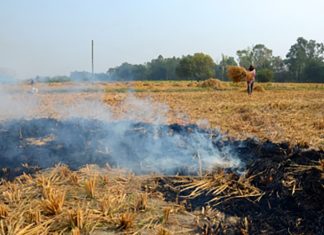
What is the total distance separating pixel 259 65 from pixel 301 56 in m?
7.78

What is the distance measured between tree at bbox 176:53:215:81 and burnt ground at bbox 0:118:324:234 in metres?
55.8

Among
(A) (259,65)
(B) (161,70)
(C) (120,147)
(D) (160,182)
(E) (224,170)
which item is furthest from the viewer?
(B) (161,70)

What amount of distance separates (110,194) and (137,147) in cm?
236

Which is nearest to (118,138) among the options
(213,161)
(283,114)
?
(213,161)

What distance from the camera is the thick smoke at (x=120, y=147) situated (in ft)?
21.0

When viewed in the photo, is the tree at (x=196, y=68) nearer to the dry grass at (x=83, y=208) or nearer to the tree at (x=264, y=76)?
the tree at (x=264, y=76)

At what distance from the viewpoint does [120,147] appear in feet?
24.0

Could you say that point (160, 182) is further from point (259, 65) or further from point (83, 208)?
point (259, 65)

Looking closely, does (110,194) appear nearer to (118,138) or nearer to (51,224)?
(51,224)

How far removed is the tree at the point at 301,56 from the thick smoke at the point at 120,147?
6048 centimetres

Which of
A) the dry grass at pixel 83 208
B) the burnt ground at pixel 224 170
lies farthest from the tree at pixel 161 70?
the dry grass at pixel 83 208

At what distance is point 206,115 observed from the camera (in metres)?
12.4

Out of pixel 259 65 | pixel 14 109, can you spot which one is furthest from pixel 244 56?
pixel 14 109

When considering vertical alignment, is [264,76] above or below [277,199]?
above
